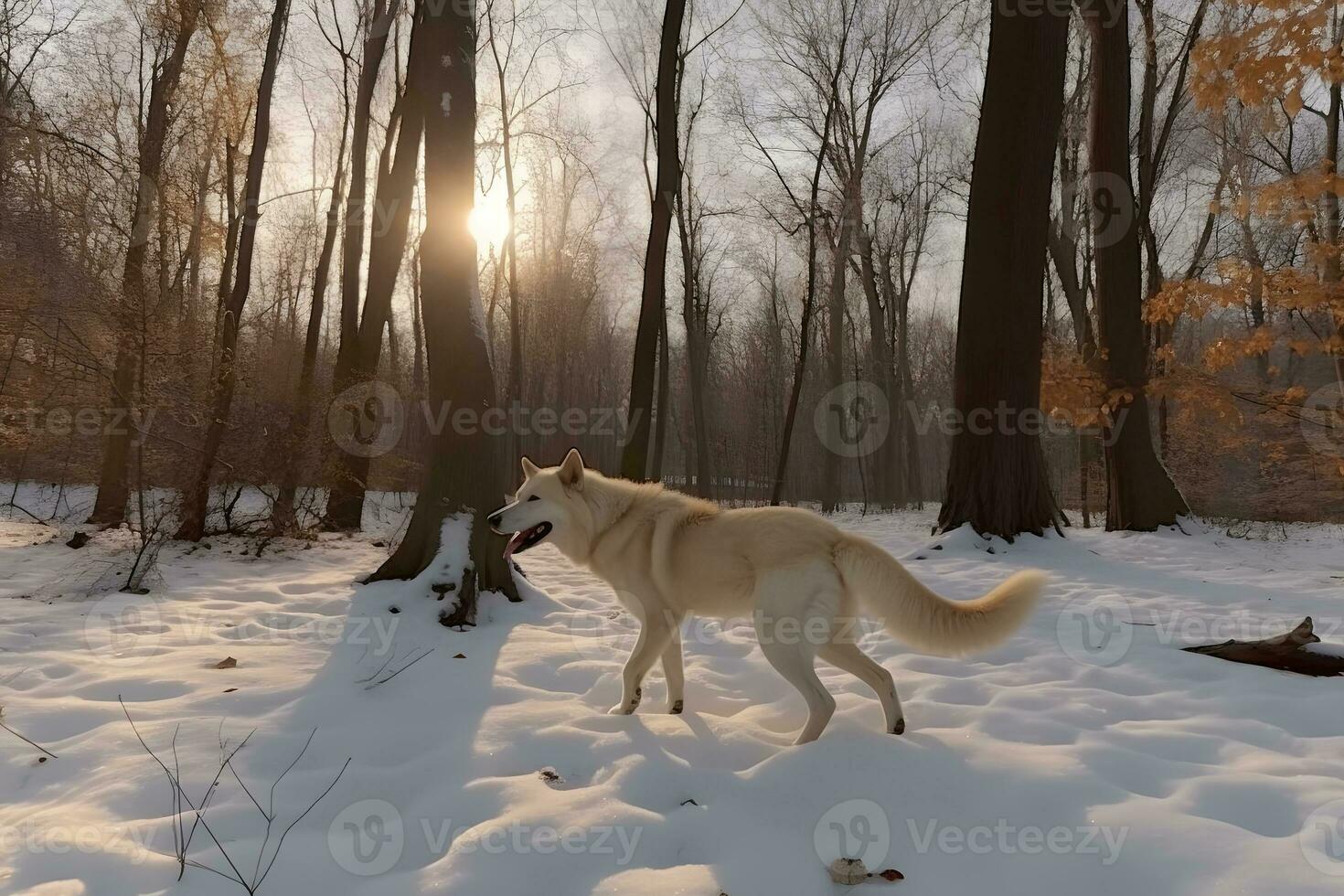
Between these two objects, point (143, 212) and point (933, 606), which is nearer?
point (933, 606)

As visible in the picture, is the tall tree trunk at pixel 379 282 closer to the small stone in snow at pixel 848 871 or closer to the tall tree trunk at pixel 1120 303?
the small stone in snow at pixel 848 871

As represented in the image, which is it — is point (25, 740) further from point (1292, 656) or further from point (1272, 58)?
point (1272, 58)

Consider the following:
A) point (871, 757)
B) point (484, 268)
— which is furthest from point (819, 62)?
point (871, 757)

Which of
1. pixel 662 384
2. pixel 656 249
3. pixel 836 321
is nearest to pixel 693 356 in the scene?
pixel 662 384

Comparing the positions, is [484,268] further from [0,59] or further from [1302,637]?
[1302,637]

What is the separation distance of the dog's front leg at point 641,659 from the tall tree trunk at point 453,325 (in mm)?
2625

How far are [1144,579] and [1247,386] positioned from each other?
542 centimetres

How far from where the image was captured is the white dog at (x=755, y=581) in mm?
2992

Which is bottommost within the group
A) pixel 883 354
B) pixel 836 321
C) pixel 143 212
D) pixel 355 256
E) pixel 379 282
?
pixel 379 282

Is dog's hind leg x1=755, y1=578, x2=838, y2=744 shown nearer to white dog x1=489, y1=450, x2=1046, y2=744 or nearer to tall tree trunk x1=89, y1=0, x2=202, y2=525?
white dog x1=489, y1=450, x2=1046, y2=744

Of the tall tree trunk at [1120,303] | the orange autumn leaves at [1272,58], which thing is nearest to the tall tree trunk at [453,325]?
the orange autumn leaves at [1272,58]

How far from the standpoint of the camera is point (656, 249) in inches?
456

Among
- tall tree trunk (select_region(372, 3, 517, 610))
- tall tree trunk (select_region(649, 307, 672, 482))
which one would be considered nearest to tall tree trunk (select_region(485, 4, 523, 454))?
tall tree trunk (select_region(649, 307, 672, 482))

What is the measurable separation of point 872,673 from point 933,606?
480mm
